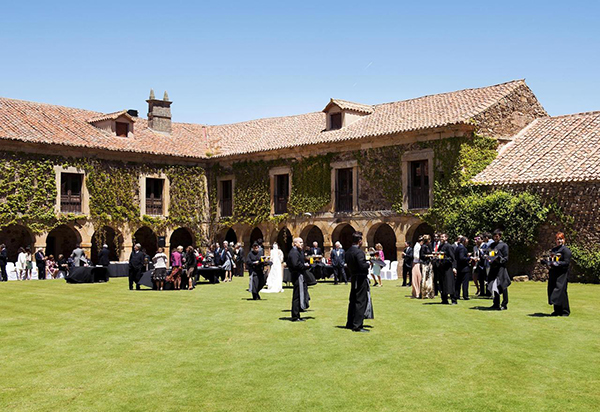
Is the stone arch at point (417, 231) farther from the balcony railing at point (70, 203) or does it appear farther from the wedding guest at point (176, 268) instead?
the balcony railing at point (70, 203)

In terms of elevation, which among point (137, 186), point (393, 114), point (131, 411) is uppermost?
point (393, 114)

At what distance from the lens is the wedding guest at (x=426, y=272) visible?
55.3ft

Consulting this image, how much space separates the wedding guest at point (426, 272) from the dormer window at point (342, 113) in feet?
52.7

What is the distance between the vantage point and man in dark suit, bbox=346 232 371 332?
11.6 m

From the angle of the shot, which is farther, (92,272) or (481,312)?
(92,272)

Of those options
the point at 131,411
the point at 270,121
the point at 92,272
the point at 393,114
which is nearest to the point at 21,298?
the point at 92,272

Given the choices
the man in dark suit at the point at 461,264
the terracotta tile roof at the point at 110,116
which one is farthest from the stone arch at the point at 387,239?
the man in dark suit at the point at 461,264

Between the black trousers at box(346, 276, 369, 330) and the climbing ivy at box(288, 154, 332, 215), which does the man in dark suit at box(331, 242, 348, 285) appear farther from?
the black trousers at box(346, 276, 369, 330)

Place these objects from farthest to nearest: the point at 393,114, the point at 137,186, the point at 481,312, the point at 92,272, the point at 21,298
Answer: the point at 137,186
the point at 393,114
the point at 92,272
the point at 21,298
the point at 481,312

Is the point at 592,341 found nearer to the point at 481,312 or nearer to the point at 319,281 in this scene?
the point at 481,312

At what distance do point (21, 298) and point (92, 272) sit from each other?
6360mm

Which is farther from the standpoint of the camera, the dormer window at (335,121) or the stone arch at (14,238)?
the dormer window at (335,121)

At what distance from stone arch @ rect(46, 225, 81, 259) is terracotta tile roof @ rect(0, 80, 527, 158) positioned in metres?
4.40

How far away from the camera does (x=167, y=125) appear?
1481 inches
